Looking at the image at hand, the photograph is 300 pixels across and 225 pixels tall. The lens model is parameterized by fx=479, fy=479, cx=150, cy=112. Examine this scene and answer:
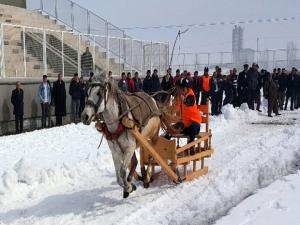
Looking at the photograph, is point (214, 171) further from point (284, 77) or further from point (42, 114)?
point (284, 77)

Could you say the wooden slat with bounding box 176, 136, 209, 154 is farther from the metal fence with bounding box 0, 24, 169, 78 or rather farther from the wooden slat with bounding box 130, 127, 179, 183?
the metal fence with bounding box 0, 24, 169, 78

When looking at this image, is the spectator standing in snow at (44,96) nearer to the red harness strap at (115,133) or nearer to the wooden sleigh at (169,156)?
the wooden sleigh at (169,156)

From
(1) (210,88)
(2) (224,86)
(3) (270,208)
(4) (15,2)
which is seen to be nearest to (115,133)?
(3) (270,208)

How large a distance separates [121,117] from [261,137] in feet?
23.2

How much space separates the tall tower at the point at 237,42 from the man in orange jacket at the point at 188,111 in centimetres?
2820

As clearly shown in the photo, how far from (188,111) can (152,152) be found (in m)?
1.66

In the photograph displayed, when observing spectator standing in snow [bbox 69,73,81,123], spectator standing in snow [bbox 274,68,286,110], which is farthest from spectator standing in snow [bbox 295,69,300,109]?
spectator standing in snow [bbox 69,73,81,123]

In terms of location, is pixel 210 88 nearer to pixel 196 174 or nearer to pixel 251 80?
pixel 251 80

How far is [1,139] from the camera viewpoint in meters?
13.4

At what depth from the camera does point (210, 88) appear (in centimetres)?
1923

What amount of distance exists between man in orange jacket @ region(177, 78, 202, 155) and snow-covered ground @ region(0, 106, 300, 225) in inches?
37.2

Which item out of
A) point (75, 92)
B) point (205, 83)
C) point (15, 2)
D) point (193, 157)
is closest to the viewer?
point (193, 157)

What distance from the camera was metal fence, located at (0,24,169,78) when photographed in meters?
15.4

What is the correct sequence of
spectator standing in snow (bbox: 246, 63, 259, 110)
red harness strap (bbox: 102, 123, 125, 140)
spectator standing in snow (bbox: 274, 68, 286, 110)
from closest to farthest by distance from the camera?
red harness strap (bbox: 102, 123, 125, 140) < spectator standing in snow (bbox: 246, 63, 259, 110) < spectator standing in snow (bbox: 274, 68, 286, 110)
